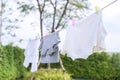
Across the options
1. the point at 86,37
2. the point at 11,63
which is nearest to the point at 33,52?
the point at 86,37

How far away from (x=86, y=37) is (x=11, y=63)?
7.83 meters

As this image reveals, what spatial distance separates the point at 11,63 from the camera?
1275 centimetres

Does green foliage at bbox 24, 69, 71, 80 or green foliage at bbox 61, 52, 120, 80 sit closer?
green foliage at bbox 24, 69, 71, 80

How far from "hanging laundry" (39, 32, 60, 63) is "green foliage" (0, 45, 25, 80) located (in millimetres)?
4474

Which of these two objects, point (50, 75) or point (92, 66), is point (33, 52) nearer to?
point (50, 75)

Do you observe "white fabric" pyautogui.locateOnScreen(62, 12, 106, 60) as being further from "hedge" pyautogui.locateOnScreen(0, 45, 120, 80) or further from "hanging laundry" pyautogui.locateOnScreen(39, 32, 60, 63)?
"hedge" pyautogui.locateOnScreen(0, 45, 120, 80)

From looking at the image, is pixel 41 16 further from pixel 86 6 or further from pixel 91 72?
pixel 91 72

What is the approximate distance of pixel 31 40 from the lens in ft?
24.0

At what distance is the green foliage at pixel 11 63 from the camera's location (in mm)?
11344

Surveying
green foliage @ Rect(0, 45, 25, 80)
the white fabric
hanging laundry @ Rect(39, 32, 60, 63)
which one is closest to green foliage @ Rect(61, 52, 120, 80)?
green foliage @ Rect(0, 45, 25, 80)

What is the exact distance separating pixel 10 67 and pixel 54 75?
308 centimetres

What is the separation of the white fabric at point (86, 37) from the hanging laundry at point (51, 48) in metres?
0.39

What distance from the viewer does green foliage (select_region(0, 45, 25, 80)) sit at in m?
11.3

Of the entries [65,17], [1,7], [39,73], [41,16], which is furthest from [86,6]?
[39,73]
